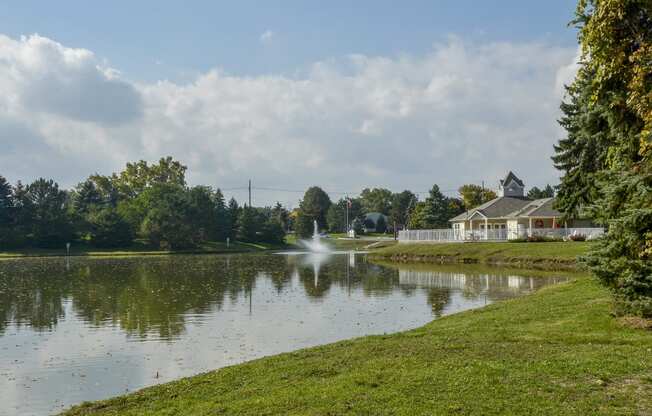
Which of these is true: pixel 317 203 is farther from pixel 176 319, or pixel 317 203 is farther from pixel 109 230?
pixel 176 319

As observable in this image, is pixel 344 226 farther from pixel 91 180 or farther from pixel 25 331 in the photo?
pixel 25 331

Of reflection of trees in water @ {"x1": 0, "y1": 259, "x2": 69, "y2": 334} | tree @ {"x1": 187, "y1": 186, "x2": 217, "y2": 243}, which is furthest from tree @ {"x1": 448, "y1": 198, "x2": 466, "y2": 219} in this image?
reflection of trees in water @ {"x1": 0, "y1": 259, "x2": 69, "y2": 334}

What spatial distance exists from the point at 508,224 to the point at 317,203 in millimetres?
102015

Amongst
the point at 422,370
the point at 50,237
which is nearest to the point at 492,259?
the point at 422,370

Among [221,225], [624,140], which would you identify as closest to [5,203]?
[221,225]

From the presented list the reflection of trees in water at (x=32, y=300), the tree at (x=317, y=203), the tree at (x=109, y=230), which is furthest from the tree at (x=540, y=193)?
the reflection of trees in water at (x=32, y=300)

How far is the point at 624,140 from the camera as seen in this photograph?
13.8 m

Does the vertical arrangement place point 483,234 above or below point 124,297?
above

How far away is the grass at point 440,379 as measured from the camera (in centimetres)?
856

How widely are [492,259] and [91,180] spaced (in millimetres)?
95132

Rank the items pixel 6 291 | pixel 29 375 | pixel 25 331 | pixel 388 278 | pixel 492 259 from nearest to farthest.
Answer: pixel 29 375
pixel 25 331
pixel 6 291
pixel 388 278
pixel 492 259

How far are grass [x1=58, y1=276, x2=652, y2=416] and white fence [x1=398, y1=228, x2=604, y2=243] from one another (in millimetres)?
42700

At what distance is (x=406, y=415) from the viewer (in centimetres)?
810

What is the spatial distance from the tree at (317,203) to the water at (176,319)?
406 ft
